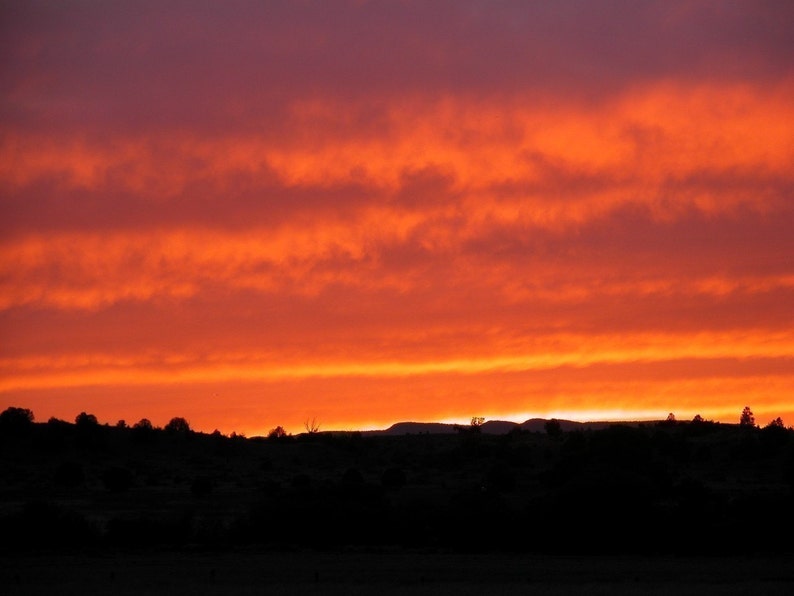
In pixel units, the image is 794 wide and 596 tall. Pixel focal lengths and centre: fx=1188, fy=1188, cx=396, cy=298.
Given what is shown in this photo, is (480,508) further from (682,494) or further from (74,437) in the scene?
(74,437)

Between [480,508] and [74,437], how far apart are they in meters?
49.2

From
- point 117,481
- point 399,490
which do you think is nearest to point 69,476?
point 117,481

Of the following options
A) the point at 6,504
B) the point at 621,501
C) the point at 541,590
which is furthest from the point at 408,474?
the point at 541,590

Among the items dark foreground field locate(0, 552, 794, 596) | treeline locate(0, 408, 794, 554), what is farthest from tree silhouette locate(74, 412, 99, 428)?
dark foreground field locate(0, 552, 794, 596)

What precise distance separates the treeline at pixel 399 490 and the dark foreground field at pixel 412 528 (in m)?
0.11

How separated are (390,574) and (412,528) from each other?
12945 millimetres

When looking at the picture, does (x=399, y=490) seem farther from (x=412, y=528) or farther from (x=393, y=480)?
(x=412, y=528)

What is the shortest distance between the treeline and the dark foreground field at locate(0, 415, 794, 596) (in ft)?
0.38

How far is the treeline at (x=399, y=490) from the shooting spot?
48500mm

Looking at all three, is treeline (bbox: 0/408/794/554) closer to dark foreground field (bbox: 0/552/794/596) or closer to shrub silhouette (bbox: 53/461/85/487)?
shrub silhouette (bbox: 53/461/85/487)

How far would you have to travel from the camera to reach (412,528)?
50.8 meters

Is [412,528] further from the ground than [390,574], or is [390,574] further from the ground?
[412,528]

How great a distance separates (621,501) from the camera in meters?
49.2

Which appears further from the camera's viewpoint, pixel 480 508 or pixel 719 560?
pixel 480 508
